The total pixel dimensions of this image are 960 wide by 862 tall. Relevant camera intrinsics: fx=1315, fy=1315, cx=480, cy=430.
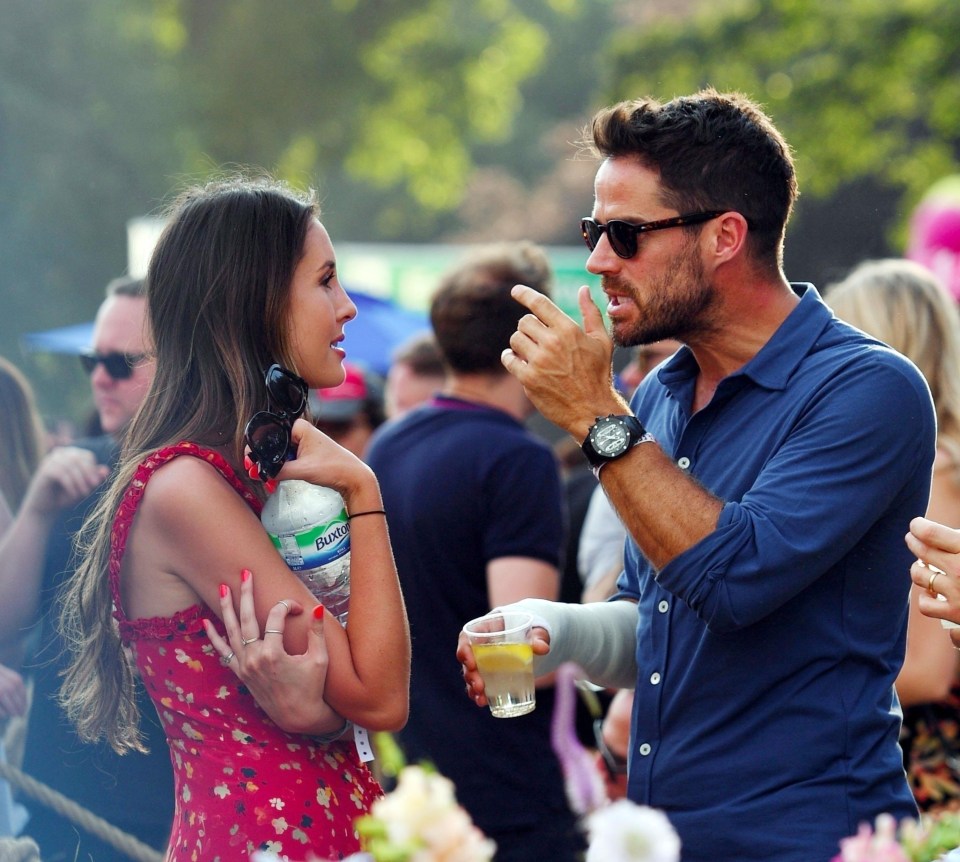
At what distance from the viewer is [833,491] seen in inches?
88.5

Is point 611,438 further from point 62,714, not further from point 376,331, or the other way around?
point 376,331

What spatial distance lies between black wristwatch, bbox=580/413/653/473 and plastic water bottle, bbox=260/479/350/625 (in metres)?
0.46

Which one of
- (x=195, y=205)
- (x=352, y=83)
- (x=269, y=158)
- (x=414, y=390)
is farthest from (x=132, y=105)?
(x=195, y=205)

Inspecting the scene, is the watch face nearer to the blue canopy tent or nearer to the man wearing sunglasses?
the man wearing sunglasses

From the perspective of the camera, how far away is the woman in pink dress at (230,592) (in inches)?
85.0

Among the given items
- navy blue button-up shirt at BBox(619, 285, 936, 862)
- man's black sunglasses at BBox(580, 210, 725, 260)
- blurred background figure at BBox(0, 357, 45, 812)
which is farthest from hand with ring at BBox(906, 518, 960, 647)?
blurred background figure at BBox(0, 357, 45, 812)

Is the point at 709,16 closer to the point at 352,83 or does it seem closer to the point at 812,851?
the point at 352,83

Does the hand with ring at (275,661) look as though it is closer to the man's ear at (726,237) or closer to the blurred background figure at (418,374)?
the man's ear at (726,237)

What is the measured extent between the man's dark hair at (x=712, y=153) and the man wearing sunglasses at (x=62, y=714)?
1002 millimetres

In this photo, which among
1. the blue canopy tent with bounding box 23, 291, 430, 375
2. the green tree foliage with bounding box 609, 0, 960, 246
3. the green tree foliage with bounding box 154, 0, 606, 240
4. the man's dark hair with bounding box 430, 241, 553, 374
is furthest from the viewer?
the green tree foliage with bounding box 154, 0, 606, 240

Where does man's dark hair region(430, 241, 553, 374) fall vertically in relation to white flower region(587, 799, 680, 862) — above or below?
above

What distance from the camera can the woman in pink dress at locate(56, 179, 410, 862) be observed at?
216 cm

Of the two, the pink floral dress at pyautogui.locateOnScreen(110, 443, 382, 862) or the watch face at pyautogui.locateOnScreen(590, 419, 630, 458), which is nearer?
the pink floral dress at pyautogui.locateOnScreen(110, 443, 382, 862)

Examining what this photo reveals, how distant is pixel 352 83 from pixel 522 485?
2315 centimetres
